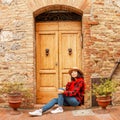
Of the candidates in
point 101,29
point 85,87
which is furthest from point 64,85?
point 101,29

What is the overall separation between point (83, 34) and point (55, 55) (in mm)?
936

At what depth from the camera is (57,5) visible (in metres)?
7.84

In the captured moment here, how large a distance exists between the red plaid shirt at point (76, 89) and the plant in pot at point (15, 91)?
3.32 feet

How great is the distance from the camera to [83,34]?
7.94m

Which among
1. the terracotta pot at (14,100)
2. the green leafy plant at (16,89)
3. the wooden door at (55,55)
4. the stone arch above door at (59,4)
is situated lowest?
the terracotta pot at (14,100)

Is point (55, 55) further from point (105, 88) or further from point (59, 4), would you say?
point (105, 88)

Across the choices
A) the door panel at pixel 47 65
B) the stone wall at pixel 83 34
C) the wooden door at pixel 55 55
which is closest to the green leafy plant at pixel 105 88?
the stone wall at pixel 83 34

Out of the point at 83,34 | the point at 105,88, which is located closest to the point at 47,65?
the point at 83,34

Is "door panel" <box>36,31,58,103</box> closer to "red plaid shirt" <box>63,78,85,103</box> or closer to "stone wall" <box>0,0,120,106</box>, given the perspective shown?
"stone wall" <box>0,0,120,106</box>

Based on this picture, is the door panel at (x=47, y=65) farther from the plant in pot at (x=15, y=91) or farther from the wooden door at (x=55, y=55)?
the plant in pot at (x=15, y=91)

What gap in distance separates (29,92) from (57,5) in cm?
231

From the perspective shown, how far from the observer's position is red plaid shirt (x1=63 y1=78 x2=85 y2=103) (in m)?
7.24

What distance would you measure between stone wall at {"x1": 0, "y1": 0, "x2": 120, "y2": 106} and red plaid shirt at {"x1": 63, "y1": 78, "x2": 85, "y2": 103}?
471 mm

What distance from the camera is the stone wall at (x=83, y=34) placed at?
7.82 meters
